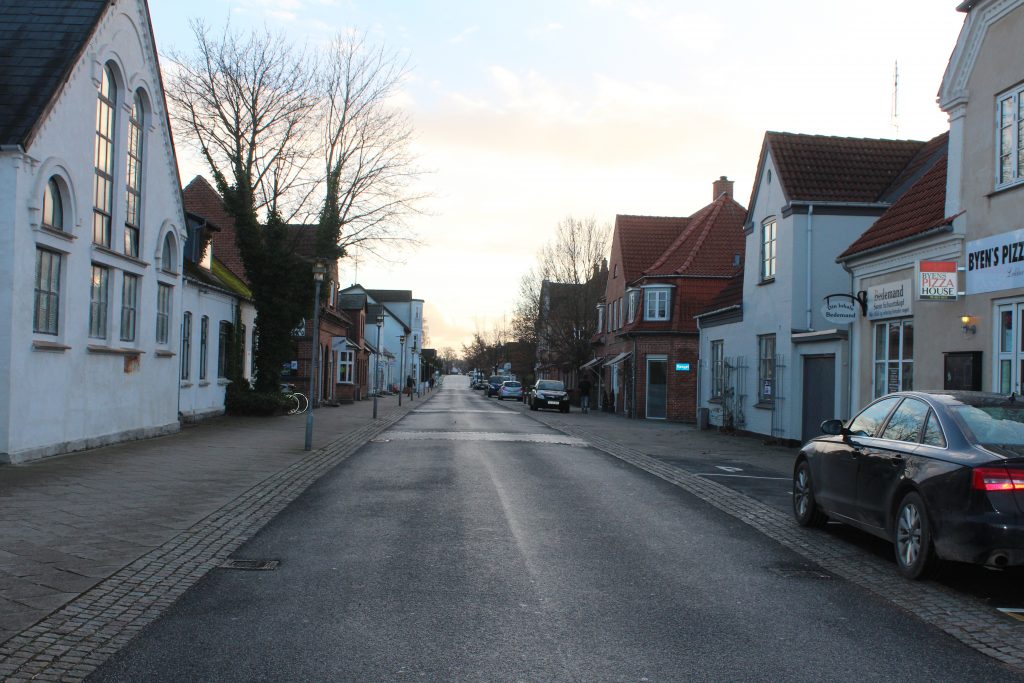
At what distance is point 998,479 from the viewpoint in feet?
21.3

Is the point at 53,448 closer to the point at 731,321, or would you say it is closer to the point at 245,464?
the point at 245,464

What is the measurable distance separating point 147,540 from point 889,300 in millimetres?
13161

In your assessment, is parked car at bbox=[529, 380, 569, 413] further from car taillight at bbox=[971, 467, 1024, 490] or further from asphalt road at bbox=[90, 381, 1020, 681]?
car taillight at bbox=[971, 467, 1024, 490]

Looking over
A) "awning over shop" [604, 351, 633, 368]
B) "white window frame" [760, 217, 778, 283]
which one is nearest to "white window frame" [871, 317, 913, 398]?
"white window frame" [760, 217, 778, 283]

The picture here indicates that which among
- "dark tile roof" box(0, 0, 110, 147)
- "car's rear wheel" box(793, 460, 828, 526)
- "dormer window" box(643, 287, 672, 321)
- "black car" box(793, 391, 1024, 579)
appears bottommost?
"car's rear wheel" box(793, 460, 828, 526)

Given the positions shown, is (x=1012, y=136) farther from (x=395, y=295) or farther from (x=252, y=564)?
(x=395, y=295)

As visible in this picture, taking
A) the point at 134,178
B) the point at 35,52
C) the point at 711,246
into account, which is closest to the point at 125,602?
the point at 35,52

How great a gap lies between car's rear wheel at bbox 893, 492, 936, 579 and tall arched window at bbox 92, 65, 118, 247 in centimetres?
1429

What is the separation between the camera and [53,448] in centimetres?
1462

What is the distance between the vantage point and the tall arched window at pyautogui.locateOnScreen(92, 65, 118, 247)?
16484mm

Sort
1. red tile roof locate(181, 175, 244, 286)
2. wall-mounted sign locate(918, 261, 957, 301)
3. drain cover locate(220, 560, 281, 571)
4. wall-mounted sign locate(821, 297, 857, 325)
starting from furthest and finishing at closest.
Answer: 1. red tile roof locate(181, 175, 244, 286)
2. wall-mounted sign locate(821, 297, 857, 325)
3. wall-mounted sign locate(918, 261, 957, 301)
4. drain cover locate(220, 560, 281, 571)

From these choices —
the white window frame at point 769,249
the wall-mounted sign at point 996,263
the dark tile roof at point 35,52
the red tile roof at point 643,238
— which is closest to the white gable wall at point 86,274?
the dark tile roof at point 35,52

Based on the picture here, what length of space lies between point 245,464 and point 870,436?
32.9 ft

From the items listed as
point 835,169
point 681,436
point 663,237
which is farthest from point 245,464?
point 663,237
